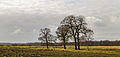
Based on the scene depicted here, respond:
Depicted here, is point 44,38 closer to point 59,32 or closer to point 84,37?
point 59,32

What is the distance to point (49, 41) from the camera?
292 ft

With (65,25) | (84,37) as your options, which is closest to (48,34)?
(65,25)

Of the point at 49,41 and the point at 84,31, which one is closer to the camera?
the point at 84,31

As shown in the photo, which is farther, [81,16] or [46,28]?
[46,28]

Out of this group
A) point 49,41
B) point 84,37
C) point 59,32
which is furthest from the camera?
point 49,41

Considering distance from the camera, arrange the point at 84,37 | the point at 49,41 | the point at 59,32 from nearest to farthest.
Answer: the point at 84,37 < the point at 59,32 < the point at 49,41

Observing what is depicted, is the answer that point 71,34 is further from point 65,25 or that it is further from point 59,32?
point 59,32

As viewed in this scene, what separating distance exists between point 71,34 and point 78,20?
636 centimetres

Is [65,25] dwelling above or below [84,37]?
above

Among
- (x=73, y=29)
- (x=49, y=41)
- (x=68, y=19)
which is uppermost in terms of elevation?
(x=68, y=19)

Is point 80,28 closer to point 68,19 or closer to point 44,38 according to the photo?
point 68,19

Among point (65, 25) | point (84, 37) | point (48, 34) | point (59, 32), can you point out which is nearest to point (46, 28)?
point (48, 34)

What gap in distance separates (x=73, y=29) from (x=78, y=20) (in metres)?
4.18

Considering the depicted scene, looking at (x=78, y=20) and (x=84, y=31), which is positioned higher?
(x=78, y=20)
